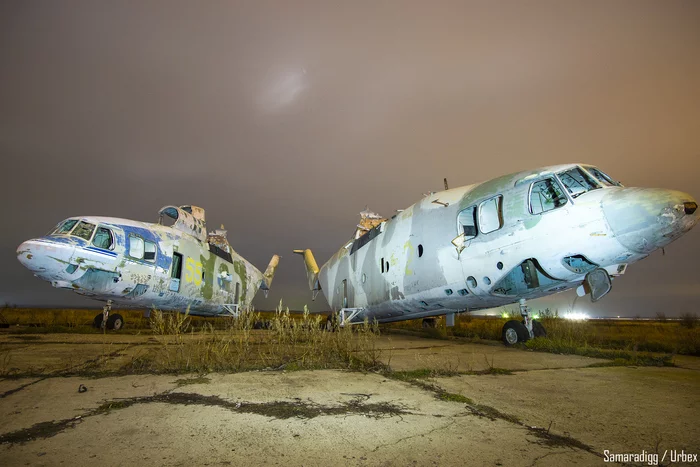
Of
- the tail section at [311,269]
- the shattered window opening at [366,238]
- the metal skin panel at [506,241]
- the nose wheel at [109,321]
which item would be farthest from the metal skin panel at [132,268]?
the metal skin panel at [506,241]

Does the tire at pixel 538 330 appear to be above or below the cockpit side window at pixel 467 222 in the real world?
below

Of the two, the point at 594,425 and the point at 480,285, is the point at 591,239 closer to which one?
the point at 480,285

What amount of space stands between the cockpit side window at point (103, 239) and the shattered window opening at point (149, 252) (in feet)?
3.19

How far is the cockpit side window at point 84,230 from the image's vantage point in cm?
928

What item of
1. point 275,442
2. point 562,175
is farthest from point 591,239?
point 275,442

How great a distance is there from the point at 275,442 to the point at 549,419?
199 cm

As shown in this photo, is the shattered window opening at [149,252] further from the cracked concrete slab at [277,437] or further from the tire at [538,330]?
the tire at [538,330]

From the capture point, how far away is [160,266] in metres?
10.6

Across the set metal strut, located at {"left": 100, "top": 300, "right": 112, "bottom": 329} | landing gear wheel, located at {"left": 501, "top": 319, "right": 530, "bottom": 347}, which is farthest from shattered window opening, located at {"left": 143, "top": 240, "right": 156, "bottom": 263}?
landing gear wheel, located at {"left": 501, "top": 319, "right": 530, "bottom": 347}

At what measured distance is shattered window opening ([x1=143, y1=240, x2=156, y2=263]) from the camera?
34.2ft

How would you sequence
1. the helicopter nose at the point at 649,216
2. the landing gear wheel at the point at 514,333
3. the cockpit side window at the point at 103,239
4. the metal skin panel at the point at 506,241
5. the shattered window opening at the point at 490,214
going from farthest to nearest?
the cockpit side window at the point at 103,239 → the landing gear wheel at the point at 514,333 → the shattered window opening at the point at 490,214 → the metal skin panel at the point at 506,241 → the helicopter nose at the point at 649,216

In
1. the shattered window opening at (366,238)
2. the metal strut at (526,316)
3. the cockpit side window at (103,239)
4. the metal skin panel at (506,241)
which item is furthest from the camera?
the shattered window opening at (366,238)

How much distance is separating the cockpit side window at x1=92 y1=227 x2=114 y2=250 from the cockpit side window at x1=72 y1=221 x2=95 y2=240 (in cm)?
15

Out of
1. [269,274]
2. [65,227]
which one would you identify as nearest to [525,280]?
[65,227]
